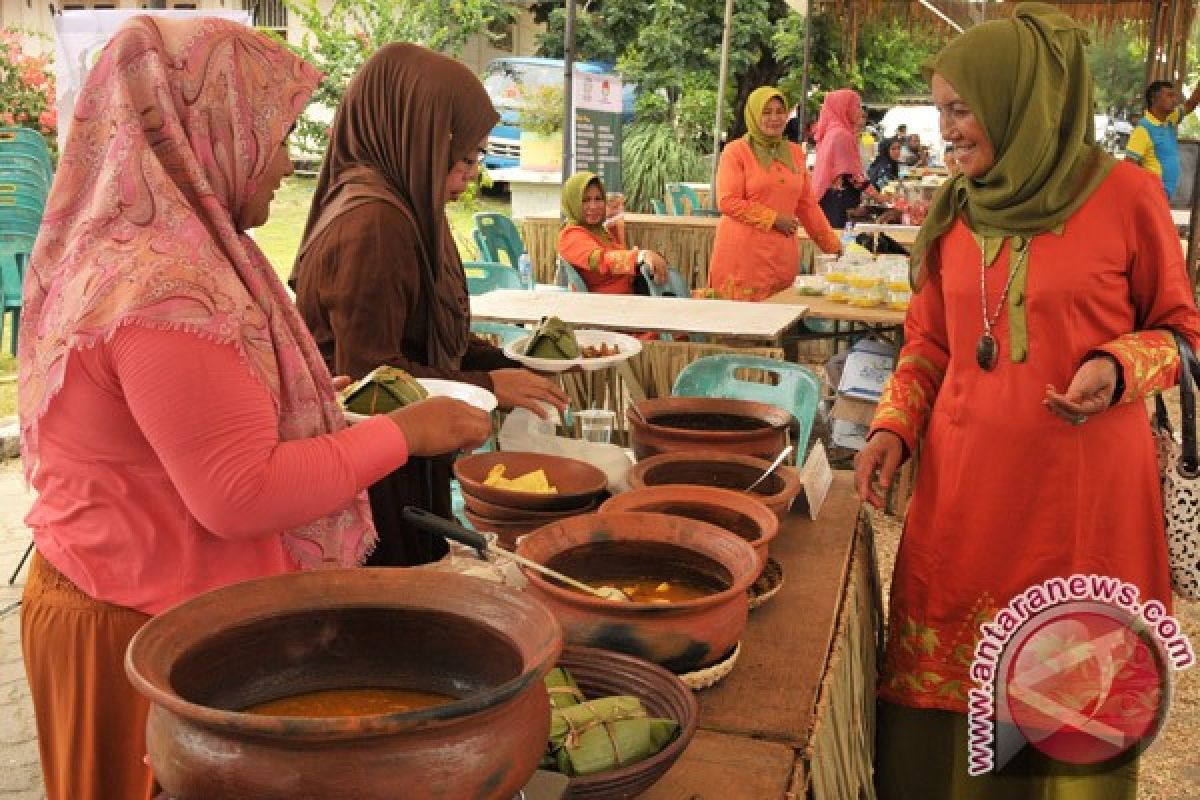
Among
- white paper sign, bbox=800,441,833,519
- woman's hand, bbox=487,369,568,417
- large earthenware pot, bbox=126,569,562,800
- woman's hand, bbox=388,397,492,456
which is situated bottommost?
white paper sign, bbox=800,441,833,519

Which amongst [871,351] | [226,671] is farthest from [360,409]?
[871,351]

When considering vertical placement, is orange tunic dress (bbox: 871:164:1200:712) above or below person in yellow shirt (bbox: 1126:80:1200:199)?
below

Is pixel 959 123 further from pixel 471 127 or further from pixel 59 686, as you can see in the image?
pixel 59 686

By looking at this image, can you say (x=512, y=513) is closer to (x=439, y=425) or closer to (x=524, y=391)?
(x=439, y=425)

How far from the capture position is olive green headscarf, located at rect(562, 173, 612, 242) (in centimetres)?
584

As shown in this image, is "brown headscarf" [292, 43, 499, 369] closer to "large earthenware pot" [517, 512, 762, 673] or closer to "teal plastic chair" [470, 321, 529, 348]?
"large earthenware pot" [517, 512, 762, 673]

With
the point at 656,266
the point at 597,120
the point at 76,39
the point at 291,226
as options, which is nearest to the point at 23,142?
the point at 76,39

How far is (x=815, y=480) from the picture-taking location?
7.57 ft

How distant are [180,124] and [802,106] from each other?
11.3 meters

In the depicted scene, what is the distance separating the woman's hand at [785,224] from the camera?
18.9ft

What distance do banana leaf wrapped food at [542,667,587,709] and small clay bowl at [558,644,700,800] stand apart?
23 mm

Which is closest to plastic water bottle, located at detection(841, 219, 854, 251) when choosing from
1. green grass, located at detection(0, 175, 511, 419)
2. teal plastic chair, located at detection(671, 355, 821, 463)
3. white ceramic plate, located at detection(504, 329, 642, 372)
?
A: green grass, located at detection(0, 175, 511, 419)

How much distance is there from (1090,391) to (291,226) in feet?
38.7

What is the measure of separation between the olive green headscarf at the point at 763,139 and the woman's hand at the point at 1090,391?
3989 millimetres
